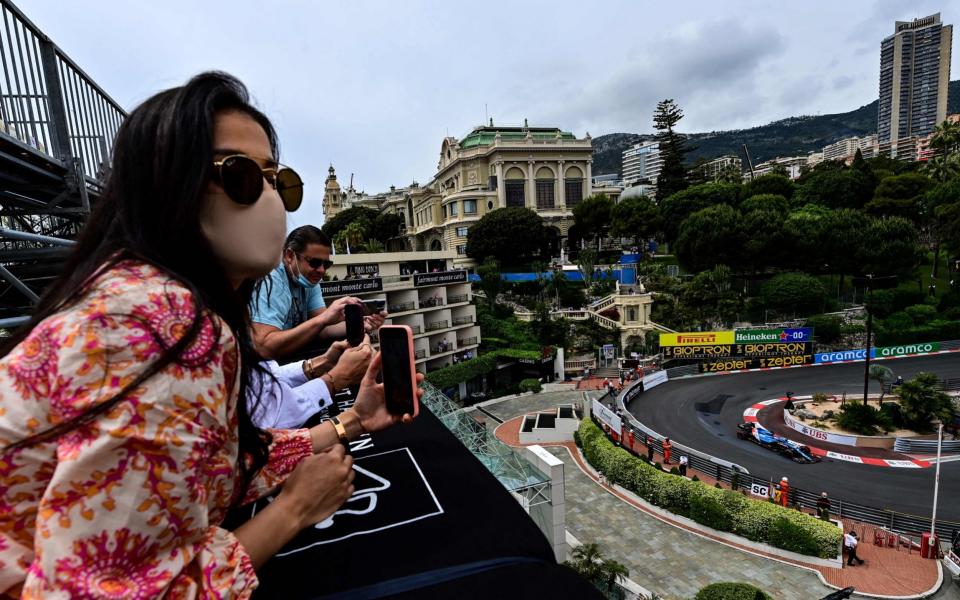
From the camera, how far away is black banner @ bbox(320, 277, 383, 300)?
966 inches

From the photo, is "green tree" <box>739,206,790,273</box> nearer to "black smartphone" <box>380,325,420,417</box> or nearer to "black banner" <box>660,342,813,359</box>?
"black banner" <box>660,342,813,359</box>

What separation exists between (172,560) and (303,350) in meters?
3.58

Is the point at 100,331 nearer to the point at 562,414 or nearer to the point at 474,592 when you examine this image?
the point at 474,592

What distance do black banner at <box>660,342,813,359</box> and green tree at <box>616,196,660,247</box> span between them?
21.5 metres

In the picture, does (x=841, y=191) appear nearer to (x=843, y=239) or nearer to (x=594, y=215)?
(x=843, y=239)

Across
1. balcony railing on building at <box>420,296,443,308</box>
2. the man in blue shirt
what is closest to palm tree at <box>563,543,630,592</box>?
the man in blue shirt

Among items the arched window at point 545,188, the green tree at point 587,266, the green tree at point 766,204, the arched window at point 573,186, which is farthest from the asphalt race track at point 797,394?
the arched window at point 573,186

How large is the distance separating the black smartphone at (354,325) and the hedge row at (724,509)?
14.8 metres

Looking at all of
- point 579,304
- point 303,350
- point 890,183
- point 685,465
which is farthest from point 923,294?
point 303,350

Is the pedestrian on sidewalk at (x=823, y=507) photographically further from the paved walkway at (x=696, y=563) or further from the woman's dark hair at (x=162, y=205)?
the woman's dark hair at (x=162, y=205)

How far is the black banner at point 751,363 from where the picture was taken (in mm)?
31078

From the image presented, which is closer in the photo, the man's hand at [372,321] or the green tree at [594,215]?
the man's hand at [372,321]

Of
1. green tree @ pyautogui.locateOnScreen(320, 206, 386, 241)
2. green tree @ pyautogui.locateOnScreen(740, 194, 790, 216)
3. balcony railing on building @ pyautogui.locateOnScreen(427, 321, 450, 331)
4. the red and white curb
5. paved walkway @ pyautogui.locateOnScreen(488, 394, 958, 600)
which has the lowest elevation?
the red and white curb

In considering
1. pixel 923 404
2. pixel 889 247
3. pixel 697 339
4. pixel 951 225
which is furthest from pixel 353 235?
pixel 951 225
